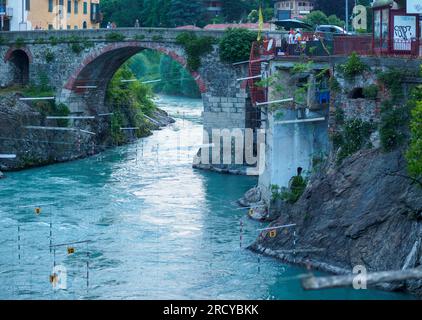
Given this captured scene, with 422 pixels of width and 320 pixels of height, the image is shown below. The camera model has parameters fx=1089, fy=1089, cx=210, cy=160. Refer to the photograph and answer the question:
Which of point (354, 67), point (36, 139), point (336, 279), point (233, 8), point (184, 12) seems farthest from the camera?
point (233, 8)

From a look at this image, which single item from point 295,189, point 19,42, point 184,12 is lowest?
point 295,189

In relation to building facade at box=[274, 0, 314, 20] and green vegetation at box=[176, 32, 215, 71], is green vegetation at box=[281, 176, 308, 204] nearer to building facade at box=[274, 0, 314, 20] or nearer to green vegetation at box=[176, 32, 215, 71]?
Answer: green vegetation at box=[176, 32, 215, 71]

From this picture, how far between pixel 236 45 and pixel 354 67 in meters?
15.7

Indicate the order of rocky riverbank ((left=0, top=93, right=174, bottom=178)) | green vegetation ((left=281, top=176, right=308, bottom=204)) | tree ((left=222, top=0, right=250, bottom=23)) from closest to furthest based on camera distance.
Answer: green vegetation ((left=281, top=176, right=308, bottom=204)), rocky riverbank ((left=0, top=93, right=174, bottom=178)), tree ((left=222, top=0, right=250, bottom=23))

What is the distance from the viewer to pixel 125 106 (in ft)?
208

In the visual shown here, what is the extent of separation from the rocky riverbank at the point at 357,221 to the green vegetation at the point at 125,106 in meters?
27.7

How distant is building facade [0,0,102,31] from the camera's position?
66.9 m

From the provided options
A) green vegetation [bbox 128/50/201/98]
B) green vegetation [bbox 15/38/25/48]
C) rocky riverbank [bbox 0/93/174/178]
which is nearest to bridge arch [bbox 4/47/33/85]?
green vegetation [bbox 15/38/25/48]

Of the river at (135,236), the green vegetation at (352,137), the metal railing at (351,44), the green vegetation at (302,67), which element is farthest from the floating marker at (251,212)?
the metal railing at (351,44)

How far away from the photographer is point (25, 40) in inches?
2309

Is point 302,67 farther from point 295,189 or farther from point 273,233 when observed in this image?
point 273,233

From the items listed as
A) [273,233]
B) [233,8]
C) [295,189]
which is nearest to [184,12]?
[233,8]

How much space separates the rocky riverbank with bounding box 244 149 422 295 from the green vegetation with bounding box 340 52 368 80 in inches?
114

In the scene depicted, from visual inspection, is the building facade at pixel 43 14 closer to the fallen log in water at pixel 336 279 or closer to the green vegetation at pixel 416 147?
the green vegetation at pixel 416 147
